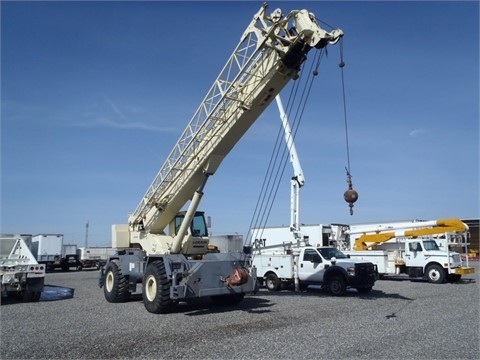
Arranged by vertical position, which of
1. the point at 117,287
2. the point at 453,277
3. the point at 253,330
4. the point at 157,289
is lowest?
the point at 253,330

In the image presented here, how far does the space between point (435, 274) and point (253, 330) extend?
15.8 metres

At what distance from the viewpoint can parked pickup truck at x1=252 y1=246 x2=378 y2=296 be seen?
1645 centimetres

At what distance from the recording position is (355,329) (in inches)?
382

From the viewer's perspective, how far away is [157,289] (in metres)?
12.3

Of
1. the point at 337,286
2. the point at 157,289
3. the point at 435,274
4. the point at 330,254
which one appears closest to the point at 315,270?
the point at 330,254

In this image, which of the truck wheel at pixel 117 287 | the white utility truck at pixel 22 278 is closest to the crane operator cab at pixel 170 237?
the truck wheel at pixel 117 287

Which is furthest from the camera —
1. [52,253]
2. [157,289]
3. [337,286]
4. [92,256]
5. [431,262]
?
[92,256]

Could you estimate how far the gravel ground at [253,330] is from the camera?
26.0 ft

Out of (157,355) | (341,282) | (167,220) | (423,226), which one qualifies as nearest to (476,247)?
(423,226)

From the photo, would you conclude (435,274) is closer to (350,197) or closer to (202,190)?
(350,197)

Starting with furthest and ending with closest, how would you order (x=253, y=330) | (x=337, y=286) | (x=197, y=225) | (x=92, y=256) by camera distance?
(x=92, y=256) < (x=337, y=286) < (x=197, y=225) < (x=253, y=330)

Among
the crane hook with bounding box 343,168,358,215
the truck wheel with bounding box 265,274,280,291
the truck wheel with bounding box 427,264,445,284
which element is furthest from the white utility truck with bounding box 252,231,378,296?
the truck wheel with bounding box 427,264,445,284

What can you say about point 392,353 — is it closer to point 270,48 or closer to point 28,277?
point 270,48

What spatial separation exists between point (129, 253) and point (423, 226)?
16.0 metres
